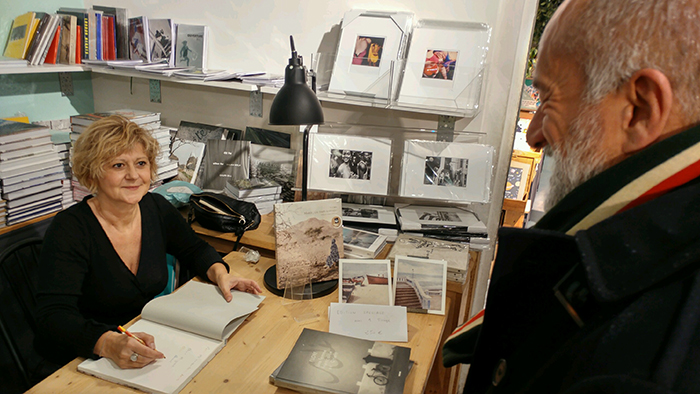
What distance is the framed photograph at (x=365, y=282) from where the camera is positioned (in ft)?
4.48

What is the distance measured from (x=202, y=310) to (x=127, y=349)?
23 cm

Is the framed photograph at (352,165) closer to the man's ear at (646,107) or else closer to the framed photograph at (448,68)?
the framed photograph at (448,68)

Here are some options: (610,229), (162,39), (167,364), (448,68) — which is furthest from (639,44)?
(162,39)

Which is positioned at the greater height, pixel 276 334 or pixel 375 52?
pixel 375 52

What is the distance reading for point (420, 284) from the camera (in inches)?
55.3

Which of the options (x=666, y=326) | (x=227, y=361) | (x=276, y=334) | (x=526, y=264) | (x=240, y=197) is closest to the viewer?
(x=666, y=326)

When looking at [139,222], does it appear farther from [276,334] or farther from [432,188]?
[432,188]

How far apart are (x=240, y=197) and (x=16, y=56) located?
150 centimetres

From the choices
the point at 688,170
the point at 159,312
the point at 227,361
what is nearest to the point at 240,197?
the point at 159,312

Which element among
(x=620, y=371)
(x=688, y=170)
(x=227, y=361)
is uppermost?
(x=688, y=170)

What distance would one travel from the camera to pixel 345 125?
78.2 inches

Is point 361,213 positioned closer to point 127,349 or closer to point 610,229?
point 127,349

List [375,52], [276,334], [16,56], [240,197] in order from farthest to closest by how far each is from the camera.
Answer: [16,56] < [240,197] < [375,52] < [276,334]

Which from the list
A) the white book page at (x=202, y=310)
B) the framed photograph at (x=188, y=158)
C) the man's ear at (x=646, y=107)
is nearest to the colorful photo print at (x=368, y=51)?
the framed photograph at (x=188, y=158)
